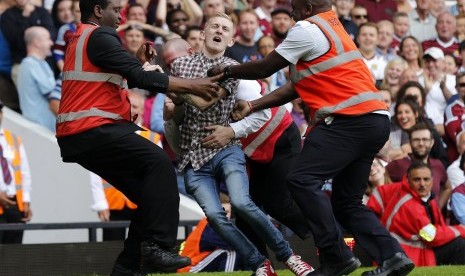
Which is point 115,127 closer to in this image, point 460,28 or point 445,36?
point 445,36

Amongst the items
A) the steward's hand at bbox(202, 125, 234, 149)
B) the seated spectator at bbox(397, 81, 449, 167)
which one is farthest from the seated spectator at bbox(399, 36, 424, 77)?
the steward's hand at bbox(202, 125, 234, 149)

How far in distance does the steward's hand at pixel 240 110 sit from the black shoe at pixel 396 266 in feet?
5.56

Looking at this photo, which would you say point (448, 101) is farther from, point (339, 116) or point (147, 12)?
point (339, 116)

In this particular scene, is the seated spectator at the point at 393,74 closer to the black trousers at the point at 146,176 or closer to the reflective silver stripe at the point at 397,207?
the reflective silver stripe at the point at 397,207

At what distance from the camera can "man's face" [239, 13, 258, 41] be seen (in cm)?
1714

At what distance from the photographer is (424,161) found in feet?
49.0

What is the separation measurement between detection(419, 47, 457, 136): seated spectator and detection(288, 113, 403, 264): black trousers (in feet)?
22.6

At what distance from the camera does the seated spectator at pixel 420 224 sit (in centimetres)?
1345

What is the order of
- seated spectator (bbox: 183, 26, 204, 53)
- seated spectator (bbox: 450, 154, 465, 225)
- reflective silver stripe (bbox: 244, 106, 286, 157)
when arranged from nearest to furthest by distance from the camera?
1. reflective silver stripe (bbox: 244, 106, 286, 157)
2. seated spectator (bbox: 450, 154, 465, 225)
3. seated spectator (bbox: 183, 26, 204, 53)

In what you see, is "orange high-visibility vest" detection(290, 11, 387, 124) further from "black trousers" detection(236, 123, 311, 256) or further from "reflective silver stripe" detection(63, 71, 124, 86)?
"reflective silver stripe" detection(63, 71, 124, 86)

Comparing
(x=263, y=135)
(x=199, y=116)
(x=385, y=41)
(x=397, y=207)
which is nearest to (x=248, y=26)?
(x=385, y=41)

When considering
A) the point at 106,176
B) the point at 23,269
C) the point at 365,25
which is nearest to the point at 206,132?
the point at 106,176

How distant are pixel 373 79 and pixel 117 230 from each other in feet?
12.3

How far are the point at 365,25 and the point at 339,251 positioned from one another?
850 centimetres
